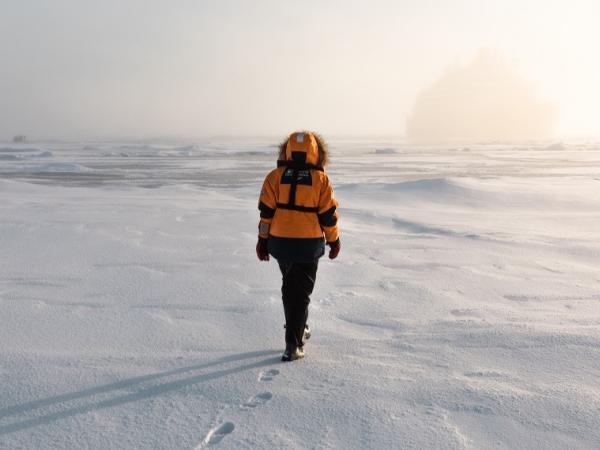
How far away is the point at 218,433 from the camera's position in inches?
90.8

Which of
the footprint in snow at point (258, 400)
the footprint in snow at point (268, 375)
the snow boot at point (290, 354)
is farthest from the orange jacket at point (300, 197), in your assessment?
the footprint in snow at point (258, 400)

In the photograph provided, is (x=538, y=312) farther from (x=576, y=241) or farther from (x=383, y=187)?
(x=383, y=187)

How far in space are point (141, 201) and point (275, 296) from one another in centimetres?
812

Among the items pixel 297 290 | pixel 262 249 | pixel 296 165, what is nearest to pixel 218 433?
pixel 297 290

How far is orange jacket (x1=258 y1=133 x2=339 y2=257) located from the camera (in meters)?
3.09

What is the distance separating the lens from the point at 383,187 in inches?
585

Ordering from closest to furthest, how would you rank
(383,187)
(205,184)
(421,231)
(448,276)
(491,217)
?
1. (448,276)
2. (421,231)
3. (491,217)
4. (383,187)
5. (205,184)

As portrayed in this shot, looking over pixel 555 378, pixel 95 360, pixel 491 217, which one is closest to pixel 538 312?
pixel 555 378

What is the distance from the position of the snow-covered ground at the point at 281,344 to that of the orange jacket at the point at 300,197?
0.81 m

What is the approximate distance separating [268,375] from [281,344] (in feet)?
1.88

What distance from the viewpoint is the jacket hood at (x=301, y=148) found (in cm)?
306

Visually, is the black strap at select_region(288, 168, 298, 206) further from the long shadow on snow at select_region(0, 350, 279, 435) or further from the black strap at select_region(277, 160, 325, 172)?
the long shadow on snow at select_region(0, 350, 279, 435)

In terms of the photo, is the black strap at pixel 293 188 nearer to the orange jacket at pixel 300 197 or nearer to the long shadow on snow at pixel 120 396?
the orange jacket at pixel 300 197

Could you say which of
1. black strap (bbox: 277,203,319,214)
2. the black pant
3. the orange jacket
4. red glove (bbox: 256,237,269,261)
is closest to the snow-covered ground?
the black pant
